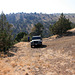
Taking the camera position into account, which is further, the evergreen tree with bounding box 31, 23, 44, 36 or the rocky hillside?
the evergreen tree with bounding box 31, 23, 44, 36

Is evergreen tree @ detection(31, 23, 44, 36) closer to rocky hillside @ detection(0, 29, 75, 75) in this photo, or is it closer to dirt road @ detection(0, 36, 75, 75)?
rocky hillside @ detection(0, 29, 75, 75)

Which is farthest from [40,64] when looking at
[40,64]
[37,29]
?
[37,29]

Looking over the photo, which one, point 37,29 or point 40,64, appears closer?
point 40,64

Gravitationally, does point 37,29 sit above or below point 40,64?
above

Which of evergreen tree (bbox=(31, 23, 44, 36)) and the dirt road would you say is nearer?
the dirt road

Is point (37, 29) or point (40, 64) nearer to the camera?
point (40, 64)

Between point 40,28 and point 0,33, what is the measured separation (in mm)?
42543

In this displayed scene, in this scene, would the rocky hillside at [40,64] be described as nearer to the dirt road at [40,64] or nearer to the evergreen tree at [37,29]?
the dirt road at [40,64]

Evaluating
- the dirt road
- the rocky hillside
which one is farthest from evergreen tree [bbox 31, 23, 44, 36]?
the dirt road

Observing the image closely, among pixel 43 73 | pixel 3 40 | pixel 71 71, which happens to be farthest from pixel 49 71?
pixel 3 40

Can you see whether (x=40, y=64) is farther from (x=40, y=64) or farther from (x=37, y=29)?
(x=37, y=29)

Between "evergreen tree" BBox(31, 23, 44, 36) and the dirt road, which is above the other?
"evergreen tree" BBox(31, 23, 44, 36)

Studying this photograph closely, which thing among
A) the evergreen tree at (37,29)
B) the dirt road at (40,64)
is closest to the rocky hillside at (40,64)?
the dirt road at (40,64)

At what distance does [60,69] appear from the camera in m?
7.78
